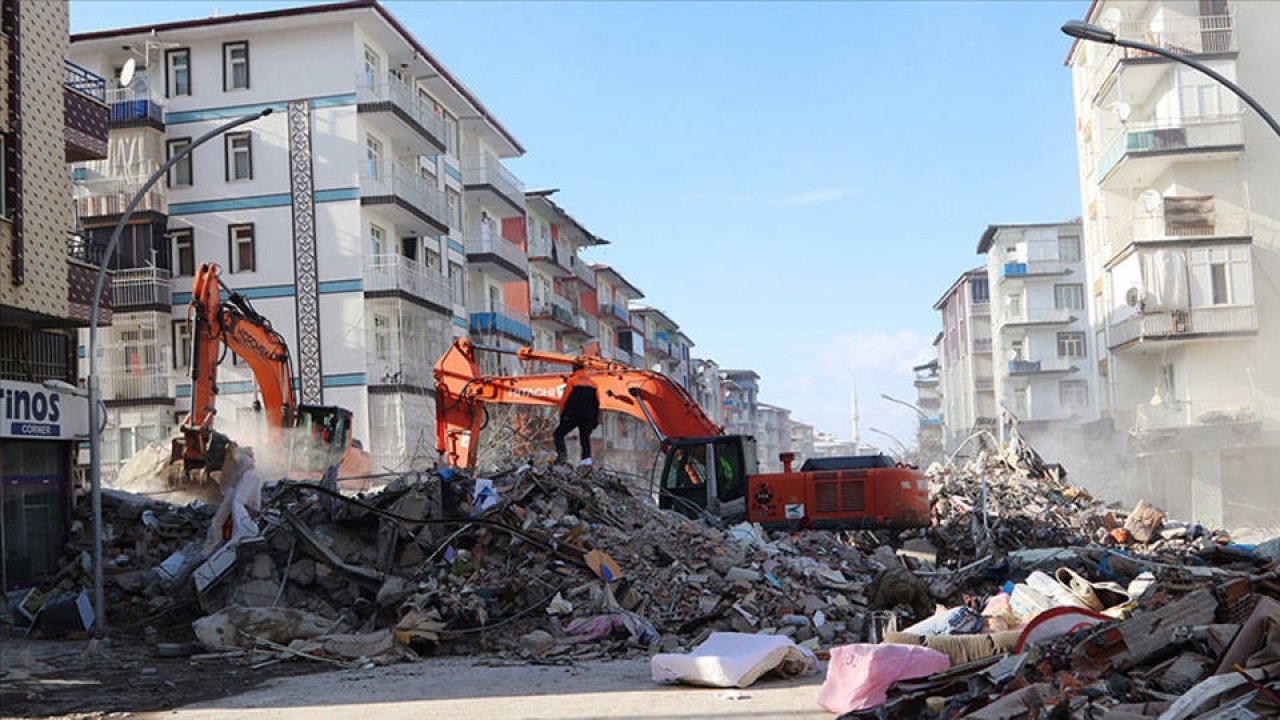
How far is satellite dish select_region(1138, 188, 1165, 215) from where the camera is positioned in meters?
44.1

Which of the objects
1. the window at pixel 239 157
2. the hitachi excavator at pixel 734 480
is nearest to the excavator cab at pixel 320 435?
the hitachi excavator at pixel 734 480

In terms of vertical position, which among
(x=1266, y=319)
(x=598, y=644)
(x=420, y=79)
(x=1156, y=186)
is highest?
(x=420, y=79)

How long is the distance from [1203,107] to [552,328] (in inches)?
1449

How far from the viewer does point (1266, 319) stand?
42375 mm

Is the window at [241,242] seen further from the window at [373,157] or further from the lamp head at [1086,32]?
the lamp head at [1086,32]

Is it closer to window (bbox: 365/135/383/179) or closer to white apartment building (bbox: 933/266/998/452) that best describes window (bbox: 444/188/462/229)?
window (bbox: 365/135/383/179)

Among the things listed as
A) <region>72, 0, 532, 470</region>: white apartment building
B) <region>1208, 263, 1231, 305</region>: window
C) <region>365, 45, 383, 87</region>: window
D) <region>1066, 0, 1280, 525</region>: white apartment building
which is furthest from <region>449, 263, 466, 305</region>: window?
<region>1208, 263, 1231, 305</region>: window

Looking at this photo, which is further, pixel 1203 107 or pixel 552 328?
pixel 552 328

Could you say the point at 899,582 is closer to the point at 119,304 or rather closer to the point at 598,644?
the point at 598,644

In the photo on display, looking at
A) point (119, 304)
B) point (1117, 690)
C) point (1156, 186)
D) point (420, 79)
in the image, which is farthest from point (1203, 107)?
point (1117, 690)

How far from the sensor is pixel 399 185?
4366cm

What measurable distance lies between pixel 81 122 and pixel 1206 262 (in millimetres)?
34249

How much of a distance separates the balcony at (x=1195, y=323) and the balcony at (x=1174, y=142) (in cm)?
516

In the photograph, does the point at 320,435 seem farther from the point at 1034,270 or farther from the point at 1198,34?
the point at 1034,270
